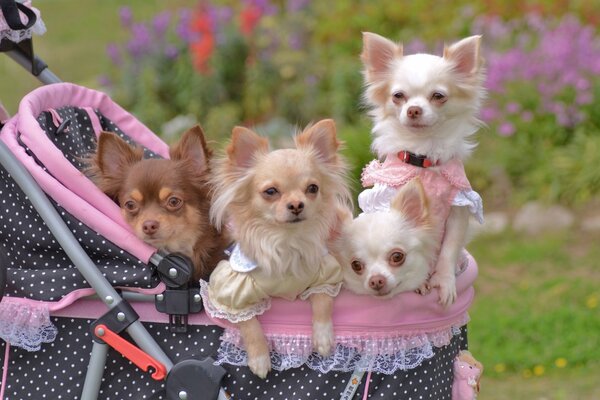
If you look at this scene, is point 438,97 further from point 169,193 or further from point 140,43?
point 140,43

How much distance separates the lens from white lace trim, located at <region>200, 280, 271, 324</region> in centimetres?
291

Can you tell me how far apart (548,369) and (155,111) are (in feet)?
14.0

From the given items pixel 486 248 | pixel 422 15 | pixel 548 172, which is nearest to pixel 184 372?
pixel 486 248

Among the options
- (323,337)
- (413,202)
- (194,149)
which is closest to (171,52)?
(194,149)

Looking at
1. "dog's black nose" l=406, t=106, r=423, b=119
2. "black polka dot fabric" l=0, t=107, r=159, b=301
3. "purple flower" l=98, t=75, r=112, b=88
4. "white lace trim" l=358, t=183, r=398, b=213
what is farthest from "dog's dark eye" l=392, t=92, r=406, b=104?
"purple flower" l=98, t=75, r=112, b=88

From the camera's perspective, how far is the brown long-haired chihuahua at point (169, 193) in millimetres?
3088

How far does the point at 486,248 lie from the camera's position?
675 cm

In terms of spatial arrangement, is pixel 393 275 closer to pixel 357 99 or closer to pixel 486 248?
pixel 486 248

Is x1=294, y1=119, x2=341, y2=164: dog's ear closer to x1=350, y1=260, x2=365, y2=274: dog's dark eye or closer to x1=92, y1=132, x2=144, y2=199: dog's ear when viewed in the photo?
x1=350, y1=260, x2=365, y2=274: dog's dark eye

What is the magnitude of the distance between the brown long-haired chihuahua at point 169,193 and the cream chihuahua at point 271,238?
217 mm

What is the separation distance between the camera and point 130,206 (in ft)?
10.2

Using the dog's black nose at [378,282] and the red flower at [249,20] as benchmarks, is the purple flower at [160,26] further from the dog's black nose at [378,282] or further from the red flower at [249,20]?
the dog's black nose at [378,282]

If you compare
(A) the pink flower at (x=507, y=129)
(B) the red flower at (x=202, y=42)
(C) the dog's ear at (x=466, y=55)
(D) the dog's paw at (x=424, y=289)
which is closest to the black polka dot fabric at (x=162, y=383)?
(D) the dog's paw at (x=424, y=289)

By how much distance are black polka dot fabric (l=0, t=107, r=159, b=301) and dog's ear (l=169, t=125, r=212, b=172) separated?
1.35 ft
